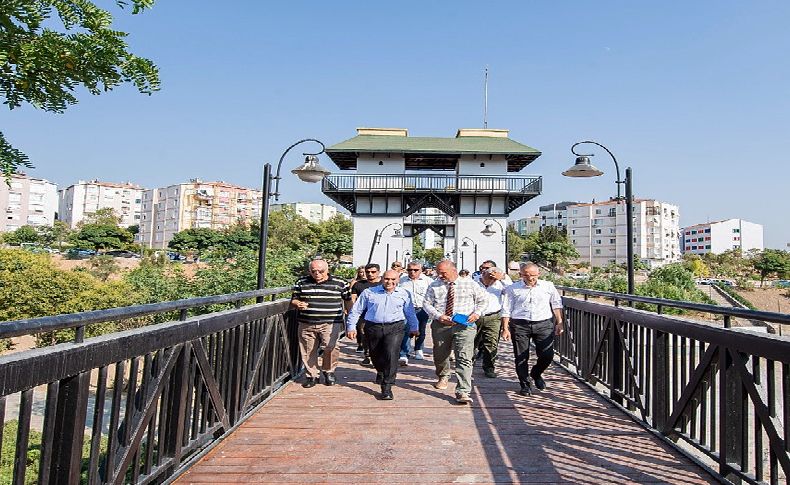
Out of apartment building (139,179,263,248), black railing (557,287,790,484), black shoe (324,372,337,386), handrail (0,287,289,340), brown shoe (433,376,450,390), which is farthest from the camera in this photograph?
apartment building (139,179,263,248)

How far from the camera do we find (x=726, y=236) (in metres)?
148

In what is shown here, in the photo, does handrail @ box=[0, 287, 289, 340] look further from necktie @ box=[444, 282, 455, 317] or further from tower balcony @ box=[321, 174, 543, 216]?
tower balcony @ box=[321, 174, 543, 216]

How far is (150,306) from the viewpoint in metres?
3.00

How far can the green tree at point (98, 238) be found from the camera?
3147 inches

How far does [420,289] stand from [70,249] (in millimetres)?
90065

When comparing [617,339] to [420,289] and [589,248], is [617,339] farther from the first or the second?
[589,248]

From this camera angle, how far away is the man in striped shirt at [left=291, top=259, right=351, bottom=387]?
6.44 m

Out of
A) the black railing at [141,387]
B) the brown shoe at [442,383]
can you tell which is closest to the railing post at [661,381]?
the brown shoe at [442,383]

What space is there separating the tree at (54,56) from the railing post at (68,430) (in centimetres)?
166

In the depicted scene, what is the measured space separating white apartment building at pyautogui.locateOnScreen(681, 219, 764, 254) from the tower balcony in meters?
140

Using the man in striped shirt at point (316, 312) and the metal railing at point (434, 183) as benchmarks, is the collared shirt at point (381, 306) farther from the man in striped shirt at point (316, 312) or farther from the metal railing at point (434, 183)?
the metal railing at point (434, 183)

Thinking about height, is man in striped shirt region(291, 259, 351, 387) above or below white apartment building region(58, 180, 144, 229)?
below

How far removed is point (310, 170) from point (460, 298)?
224 inches

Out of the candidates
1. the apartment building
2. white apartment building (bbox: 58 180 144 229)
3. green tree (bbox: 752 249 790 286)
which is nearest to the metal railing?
green tree (bbox: 752 249 790 286)
